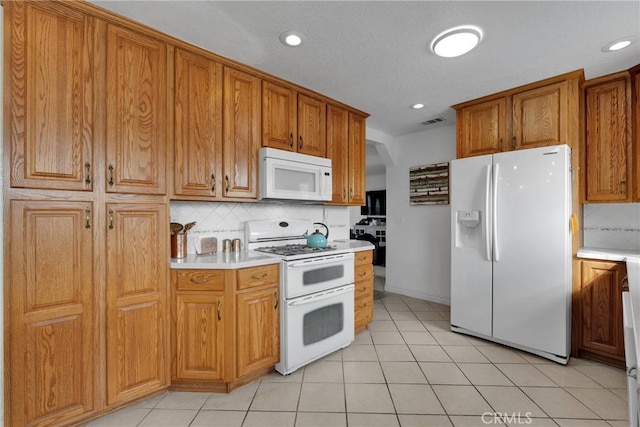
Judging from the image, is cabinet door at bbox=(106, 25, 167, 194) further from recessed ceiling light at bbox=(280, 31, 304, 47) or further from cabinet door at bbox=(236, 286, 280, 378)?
cabinet door at bbox=(236, 286, 280, 378)

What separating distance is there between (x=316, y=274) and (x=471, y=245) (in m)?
1.56

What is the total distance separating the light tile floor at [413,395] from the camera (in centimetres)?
162

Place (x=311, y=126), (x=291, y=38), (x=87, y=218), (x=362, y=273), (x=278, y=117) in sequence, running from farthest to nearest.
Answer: (x=362, y=273) < (x=311, y=126) < (x=278, y=117) < (x=291, y=38) < (x=87, y=218)

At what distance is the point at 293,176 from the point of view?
8.11 feet

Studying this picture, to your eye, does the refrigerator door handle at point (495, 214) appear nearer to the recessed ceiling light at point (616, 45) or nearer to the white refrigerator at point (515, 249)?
the white refrigerator at point (515, 249)

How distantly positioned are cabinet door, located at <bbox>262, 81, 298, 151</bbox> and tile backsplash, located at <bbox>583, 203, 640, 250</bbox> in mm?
2919

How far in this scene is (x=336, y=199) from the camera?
9.66 ft

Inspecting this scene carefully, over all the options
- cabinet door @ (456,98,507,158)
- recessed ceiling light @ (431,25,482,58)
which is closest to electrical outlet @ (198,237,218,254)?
recessed ceiling light @ (431,25,482,58)

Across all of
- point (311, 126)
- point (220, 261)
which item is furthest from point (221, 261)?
point (311, 126)

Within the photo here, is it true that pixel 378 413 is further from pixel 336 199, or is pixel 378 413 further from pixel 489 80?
pixel 489 80

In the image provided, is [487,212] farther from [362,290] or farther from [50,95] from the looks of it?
[50,95]

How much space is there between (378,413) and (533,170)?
2196 mm

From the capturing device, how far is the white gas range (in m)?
2.07

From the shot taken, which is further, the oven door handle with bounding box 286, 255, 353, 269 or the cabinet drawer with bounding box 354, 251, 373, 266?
the cabinet drawer with bounding box 354, 251, 373, 266
